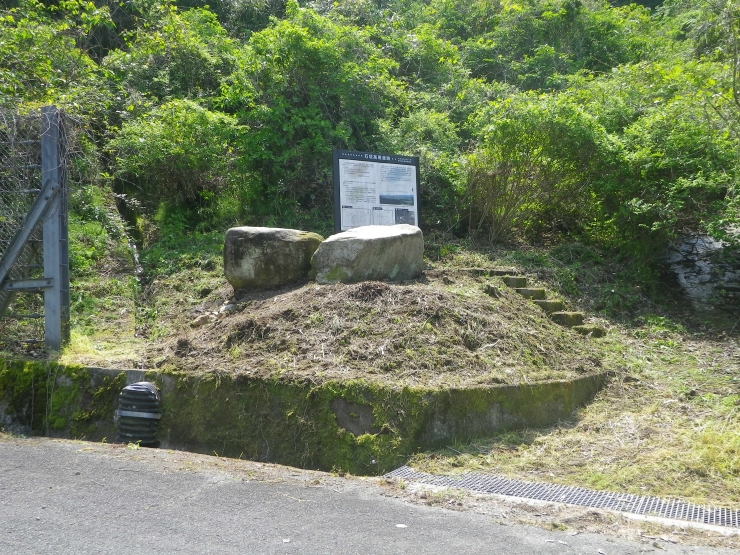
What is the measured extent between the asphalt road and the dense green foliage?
5.22m

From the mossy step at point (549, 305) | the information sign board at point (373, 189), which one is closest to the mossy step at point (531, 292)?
the mossy step at point (549, 305)

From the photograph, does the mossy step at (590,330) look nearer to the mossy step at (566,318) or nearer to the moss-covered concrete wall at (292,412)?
the mossy step at (566,318)

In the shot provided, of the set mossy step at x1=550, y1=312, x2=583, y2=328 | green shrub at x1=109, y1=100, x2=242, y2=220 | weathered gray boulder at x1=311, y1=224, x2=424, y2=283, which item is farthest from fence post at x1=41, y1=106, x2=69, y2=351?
mossy step at x1=550, y1=312, x2=583, y2=328

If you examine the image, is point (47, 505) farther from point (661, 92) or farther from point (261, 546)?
point (661, 92)

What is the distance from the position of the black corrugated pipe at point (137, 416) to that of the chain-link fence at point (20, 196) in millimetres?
2016

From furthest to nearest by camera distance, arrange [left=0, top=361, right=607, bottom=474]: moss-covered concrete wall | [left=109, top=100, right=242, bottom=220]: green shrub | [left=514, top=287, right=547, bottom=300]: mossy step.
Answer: [left=109, top=100, right=242, bottom=220]: green shrub
[left=514, top=287, right=547, bottom=300]: mossy step
[left=0, top=361, right=607, bottom=474]: moss-covered concrete wall

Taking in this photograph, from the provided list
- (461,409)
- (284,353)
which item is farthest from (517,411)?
(284,353)

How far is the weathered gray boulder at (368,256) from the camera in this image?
348 inches

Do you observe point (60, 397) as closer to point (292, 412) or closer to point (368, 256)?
point (292, 412)

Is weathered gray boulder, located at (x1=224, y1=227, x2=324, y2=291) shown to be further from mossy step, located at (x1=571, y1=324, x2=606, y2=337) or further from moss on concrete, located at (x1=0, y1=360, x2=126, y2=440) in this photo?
mossy step, located at (x1=571, y1=324, x2=606, y2=337)

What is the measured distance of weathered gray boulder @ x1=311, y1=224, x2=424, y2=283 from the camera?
8828 mm

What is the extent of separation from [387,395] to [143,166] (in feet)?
27.6

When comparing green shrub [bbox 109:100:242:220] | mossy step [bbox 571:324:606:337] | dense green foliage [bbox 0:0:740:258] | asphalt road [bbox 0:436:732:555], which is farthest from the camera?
green shrub [bbox 109:100:242:220]

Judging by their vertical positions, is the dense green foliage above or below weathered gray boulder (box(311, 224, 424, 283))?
above
